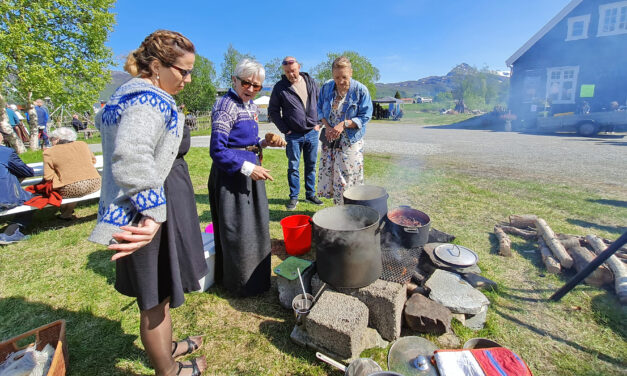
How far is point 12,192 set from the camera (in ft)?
13.7

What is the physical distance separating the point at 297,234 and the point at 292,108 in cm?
223

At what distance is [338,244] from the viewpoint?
238 cm

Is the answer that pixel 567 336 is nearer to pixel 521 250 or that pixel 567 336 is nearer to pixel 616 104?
pixel 521 250

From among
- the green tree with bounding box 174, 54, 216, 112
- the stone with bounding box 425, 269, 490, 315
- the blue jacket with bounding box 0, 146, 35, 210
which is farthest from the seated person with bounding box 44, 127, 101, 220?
the green tree with bounding box 174, 54, 216, 112

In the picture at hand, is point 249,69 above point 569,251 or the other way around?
above

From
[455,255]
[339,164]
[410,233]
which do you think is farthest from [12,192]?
[455,255]

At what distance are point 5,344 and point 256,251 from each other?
1.86 m

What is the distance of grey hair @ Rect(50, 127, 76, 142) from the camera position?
4386 mm

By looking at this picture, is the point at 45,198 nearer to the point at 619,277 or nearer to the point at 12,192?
the point at 12,192

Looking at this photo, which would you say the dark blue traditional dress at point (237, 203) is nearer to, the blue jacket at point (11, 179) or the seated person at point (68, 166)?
the seated person at point (68, 166)

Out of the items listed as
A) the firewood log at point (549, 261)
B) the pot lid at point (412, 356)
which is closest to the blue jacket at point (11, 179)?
the pot lid at point (412, 356)

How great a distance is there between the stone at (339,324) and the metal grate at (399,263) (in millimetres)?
502

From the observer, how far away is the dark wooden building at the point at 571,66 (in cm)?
1356

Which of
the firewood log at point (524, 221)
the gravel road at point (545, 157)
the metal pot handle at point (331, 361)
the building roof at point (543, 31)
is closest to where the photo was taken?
the metal pot handle at point (331, 361)
